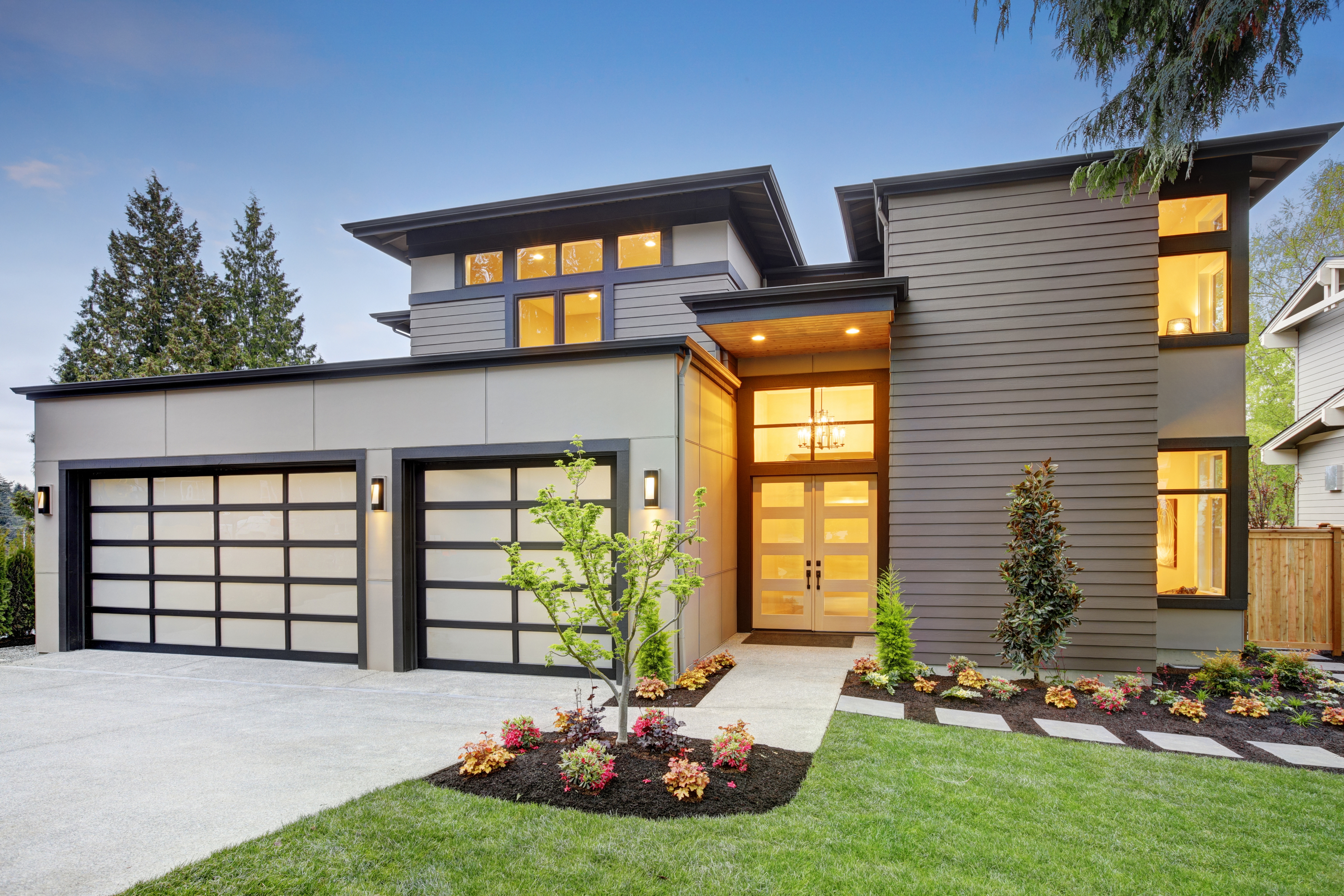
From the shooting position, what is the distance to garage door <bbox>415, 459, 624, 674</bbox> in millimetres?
7461

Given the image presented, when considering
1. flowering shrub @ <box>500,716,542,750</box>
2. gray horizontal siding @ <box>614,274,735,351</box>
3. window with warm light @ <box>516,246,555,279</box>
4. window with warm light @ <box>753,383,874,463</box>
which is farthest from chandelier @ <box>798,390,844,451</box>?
flowering shrub @ <box>500,716,542,750</box>

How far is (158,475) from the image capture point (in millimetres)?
8789

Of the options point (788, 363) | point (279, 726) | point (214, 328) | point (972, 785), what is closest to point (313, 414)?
point (279, 726)

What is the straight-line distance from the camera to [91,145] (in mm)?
14883

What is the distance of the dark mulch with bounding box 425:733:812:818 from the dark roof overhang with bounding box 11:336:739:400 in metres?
3.98

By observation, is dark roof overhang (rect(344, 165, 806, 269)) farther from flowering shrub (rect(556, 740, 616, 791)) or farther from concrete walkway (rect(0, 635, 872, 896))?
flowering shrub (rect(556, 740, 616, 791))

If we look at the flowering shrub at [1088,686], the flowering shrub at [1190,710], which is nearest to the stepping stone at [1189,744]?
the flowering shrub at [1190,710]

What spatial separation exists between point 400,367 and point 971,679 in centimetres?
706

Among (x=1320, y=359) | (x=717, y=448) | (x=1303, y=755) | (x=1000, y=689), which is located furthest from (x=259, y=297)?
(x=1320, y=359)

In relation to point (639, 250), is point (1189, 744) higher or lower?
lower

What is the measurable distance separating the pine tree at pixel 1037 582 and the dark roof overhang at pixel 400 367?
12.5 feet

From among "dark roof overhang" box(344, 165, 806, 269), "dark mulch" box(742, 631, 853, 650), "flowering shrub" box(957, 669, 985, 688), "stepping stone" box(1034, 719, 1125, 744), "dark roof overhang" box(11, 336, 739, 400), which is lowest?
"dark mulch" box(742, 631, 853, 650)

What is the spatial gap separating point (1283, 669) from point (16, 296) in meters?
28.9

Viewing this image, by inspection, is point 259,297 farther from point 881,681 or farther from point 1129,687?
point 1129,687
